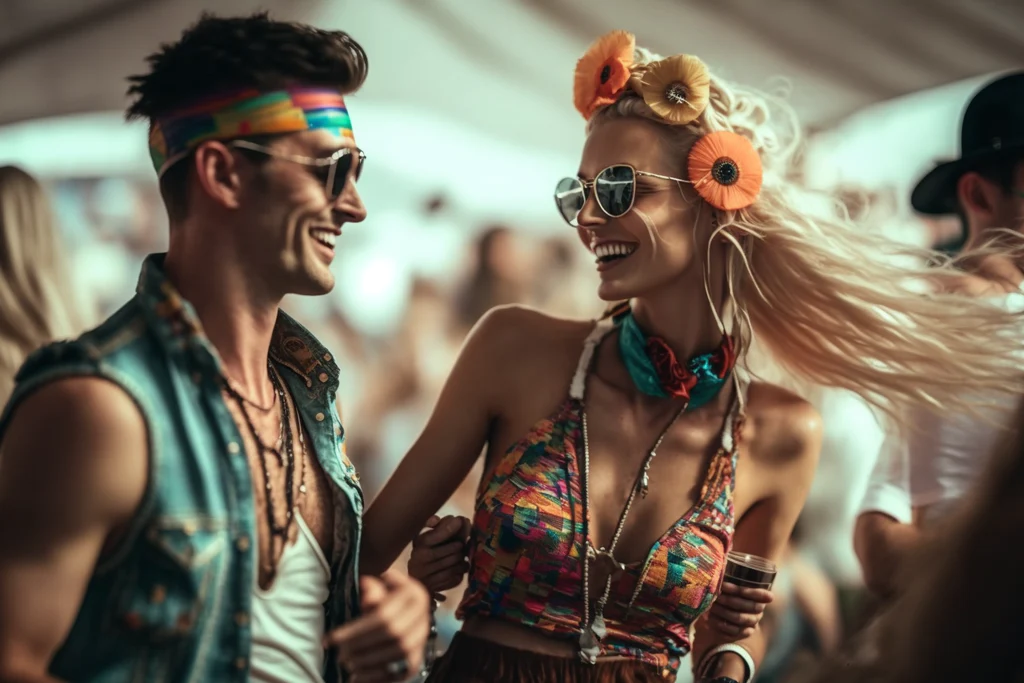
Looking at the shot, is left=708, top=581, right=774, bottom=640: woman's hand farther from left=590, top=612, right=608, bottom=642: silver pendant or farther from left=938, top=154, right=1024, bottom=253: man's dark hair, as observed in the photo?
left=938, top=154, right=1024, bottom=253: man's dark hair

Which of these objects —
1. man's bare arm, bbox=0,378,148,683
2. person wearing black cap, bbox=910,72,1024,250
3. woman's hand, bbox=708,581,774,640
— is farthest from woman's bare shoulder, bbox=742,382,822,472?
man's bare arm, bbox=0,378,148,683

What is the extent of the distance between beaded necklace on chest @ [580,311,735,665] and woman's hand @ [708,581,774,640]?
0.19 metres

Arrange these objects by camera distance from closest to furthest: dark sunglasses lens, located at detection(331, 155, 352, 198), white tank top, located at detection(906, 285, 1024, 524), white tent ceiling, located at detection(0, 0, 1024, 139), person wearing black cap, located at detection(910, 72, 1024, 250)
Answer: dark sunglasses lens, located at detection(331, 155, 352, 198), white tank top, located at detection(906, 285, 1024, 524), person wearing black cap, located at detection(910, 72, 1024, 250), white tent ceiling, located at detection(0, 0, 1024, 139)

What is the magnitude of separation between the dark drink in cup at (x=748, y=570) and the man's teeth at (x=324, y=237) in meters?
0.89

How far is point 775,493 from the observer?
187 centimetres

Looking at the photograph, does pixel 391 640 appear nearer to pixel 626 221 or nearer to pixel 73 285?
pixel 626 221

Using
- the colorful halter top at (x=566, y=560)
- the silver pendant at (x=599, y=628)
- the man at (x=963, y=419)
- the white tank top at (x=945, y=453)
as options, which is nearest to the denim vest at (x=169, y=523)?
the colorful halter top at (x=566, y=560)

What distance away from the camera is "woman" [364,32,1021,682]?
169cm

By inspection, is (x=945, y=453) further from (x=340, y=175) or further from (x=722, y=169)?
(x=340, y=175)

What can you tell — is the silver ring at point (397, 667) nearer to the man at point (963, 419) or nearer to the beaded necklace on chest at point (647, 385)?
the beaded necklace on chest at point (647, 385)

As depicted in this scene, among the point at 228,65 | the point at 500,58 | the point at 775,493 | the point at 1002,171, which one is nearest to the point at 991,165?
the point at 1002,171

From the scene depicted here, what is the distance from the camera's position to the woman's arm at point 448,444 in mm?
1688

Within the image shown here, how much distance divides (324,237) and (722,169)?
2.63ft

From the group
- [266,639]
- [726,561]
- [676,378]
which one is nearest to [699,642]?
[726,561]
